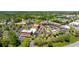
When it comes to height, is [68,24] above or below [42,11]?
below

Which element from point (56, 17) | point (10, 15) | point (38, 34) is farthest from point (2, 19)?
point (56, 17)

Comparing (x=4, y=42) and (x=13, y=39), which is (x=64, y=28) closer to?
(x=13, y=39)

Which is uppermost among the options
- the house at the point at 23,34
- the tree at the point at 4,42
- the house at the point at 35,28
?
the house at the point at 35,28

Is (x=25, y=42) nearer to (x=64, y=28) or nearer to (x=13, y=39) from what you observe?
(x=13, y=39)

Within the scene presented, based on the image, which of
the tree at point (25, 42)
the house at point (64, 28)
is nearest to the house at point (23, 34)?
the tree at point (25, 42)

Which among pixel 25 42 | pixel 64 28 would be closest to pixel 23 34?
pixel 25 42

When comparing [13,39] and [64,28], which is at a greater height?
[64,28]

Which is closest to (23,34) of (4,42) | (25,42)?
(25,42)

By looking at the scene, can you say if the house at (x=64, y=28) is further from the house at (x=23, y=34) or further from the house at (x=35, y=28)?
the house at (x=23, y=34)

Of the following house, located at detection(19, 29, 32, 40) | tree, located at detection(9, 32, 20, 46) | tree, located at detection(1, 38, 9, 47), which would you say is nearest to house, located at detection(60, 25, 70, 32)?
house, located at detection(19, 29, 32, 40)

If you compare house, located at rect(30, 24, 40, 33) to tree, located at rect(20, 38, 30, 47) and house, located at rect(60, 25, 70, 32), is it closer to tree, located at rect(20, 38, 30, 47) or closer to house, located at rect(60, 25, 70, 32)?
tree, located at rect(20, 38, 30, 47)
